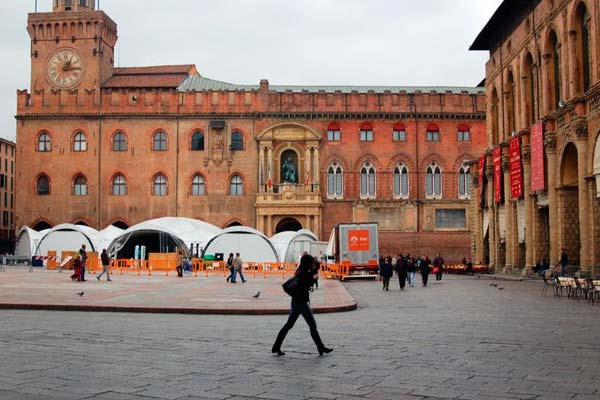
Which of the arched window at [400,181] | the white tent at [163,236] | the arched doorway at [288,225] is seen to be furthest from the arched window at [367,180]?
the white tent at [163,236]

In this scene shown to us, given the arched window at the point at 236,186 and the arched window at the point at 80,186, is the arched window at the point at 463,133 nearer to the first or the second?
the arched window at the point at 236,186

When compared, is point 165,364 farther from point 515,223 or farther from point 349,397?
point 515,223

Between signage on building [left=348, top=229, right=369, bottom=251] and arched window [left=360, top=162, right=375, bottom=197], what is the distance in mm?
20087

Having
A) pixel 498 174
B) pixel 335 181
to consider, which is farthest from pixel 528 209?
pixel 335 181

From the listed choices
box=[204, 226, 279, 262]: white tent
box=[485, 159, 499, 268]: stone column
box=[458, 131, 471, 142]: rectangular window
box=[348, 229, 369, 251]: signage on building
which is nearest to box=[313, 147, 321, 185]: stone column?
box=[458, 131, 471, 142]: rectangular window

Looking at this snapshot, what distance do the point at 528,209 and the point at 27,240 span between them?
113 ft

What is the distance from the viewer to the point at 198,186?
6116 centimetres

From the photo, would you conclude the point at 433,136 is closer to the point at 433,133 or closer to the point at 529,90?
the point at 433,133

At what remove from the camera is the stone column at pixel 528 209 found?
38.9 meters

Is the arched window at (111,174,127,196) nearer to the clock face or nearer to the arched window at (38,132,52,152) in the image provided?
the arched window at (38,132,52,152)

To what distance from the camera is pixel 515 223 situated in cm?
4212

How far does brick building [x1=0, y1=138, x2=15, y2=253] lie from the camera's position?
8188cm

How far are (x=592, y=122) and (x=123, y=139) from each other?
133 feet

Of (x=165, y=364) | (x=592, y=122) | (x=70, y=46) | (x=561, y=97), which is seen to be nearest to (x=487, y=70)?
(x=561, y=97)
